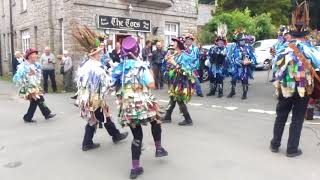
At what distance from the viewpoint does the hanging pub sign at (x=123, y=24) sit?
59.7 ft

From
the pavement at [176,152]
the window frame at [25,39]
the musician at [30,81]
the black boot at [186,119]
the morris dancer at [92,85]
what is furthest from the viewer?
the window frame at [25,39]

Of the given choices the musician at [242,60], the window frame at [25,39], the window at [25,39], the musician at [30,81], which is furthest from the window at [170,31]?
the musician at [30,81]

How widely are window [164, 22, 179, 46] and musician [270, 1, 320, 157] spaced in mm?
15262

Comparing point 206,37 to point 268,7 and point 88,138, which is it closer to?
point 268,7

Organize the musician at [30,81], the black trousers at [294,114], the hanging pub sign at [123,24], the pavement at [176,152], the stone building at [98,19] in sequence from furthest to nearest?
the hanging pub sign at [123,24], the stone building at [98,19], the musician at [30,81], the black trousers at [294,114], the pavement at [176,152]

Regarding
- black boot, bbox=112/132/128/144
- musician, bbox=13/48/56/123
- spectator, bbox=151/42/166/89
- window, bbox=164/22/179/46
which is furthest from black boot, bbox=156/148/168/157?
window, bbox=164/22/179/46

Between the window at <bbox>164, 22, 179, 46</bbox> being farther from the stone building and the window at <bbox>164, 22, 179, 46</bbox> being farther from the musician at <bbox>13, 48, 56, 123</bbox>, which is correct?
the musician at <bbox>13, 48, 56, 123</bbox>

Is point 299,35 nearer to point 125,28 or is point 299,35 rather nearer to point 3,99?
point 3,99

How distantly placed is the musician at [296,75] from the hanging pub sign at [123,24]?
41.5 ft

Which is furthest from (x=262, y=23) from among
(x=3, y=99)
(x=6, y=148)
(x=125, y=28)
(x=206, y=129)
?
(x=6, y=148)

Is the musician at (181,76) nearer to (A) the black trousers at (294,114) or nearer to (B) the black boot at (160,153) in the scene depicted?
(B) the black boot at (160,153)

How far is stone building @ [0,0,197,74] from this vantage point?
58.5ft

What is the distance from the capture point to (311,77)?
6.24 m

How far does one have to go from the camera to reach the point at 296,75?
20.4 ft
